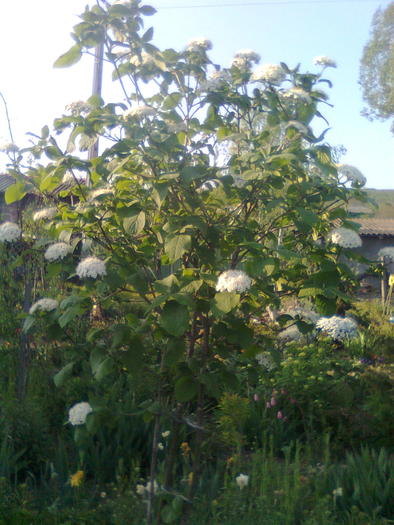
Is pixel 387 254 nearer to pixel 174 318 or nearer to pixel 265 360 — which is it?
pixel 265 360

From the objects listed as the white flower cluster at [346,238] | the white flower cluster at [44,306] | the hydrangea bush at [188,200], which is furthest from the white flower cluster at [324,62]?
the white flower cluster at [44,306]

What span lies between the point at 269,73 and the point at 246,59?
0.90 ft

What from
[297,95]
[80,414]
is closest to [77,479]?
[80,414]

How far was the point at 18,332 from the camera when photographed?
4.98 m

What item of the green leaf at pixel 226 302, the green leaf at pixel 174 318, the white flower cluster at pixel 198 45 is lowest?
the green leaf at pixel 174 318

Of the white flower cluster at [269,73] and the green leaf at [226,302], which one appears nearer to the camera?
the green leaf at [226,302]

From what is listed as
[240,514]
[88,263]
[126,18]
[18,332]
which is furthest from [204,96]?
[18,332]

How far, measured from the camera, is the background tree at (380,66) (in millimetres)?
27328

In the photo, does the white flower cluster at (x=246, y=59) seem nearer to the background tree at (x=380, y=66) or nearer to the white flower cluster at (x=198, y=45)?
the white flower cluster at (x=198, y=45)

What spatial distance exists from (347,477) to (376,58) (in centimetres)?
2779

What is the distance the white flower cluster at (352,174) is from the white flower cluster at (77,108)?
1.02m

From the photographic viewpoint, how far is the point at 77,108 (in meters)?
2.41

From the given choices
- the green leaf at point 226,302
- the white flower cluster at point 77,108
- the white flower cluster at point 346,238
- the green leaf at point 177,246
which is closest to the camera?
the green leaf at point 226,302

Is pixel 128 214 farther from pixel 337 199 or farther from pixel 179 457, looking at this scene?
pixel 179 457
